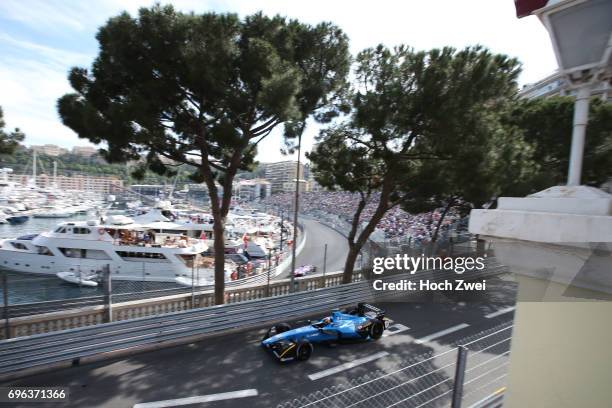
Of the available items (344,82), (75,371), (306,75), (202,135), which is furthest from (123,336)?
(344,82)

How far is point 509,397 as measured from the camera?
1.51 metres

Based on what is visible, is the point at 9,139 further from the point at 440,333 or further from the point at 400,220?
the point at 400,220

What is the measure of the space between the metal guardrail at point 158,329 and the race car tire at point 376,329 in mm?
1876

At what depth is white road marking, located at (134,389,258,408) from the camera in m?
4.55

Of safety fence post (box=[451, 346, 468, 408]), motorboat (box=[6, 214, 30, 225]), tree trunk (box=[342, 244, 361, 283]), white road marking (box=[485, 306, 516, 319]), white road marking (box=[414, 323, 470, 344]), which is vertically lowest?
motorboat (box=[6, 214, 30, 225])

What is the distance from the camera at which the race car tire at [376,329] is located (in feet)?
22.5

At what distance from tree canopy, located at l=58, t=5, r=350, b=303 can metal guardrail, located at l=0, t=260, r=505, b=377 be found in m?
1.53

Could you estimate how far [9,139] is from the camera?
377 inches

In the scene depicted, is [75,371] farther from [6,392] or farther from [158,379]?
[158,379]

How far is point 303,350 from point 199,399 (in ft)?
6.59

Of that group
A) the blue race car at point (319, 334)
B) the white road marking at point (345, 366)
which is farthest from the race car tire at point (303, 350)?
the white road marking at point (345, 366)

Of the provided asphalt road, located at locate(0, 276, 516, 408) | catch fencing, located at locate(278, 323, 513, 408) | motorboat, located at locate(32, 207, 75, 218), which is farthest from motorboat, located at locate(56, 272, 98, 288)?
motorboat, located at locate(32, 207, 75, 218)

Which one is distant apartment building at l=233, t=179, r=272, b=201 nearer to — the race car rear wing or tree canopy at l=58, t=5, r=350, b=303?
tree canopy at l=58, t=5, r=350, b=303

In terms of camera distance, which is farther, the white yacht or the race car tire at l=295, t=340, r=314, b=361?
the white yacht
